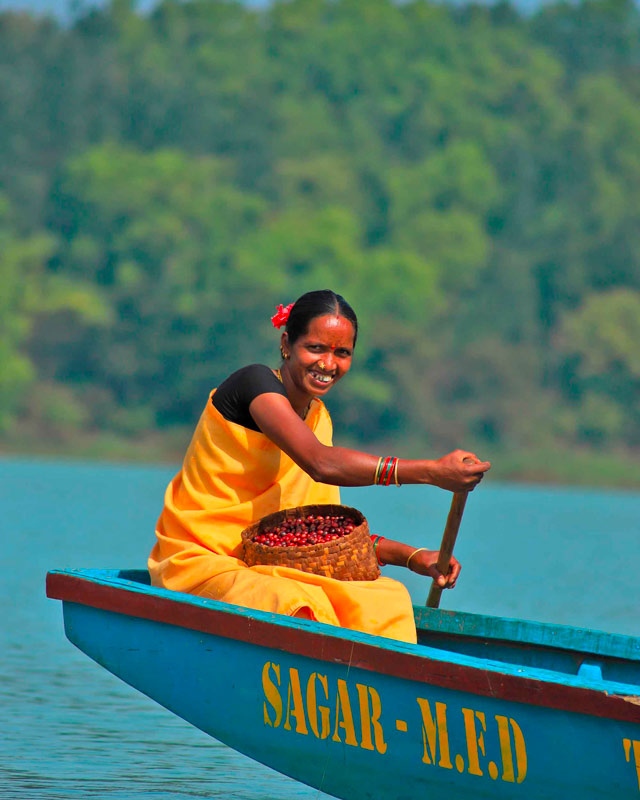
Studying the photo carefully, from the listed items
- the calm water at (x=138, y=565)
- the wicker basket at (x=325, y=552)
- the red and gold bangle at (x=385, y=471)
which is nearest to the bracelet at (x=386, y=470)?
the red and gold bangle at (x=385, y=471)

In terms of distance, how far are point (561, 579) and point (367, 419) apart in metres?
38.8


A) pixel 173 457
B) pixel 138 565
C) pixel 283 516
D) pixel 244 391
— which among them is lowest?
pixel 138 565

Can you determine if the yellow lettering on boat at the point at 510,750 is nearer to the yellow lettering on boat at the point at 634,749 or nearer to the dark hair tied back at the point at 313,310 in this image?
the yellow lettering on boat at the point at 634,749

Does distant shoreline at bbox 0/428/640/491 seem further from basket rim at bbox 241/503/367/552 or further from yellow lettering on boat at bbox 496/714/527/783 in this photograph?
yellow lettering on boat at bbox 496/714/527/783

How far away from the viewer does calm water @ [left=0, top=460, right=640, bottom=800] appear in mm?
6355

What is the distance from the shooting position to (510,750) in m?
4.52

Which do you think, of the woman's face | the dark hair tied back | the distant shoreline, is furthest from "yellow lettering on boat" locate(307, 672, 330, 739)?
the distant shoreline

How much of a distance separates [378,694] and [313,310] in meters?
1.24

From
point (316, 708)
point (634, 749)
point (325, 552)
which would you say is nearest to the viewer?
point (634, 749)

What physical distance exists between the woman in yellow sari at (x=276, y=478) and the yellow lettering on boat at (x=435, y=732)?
49 centimetres

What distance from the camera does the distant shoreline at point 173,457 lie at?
167 ft

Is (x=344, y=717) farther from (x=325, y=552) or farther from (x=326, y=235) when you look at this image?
(x=326, y=235)

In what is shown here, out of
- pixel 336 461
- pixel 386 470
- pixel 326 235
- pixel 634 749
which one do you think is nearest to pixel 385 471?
pixel 386 470

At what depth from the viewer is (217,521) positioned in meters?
5.29
